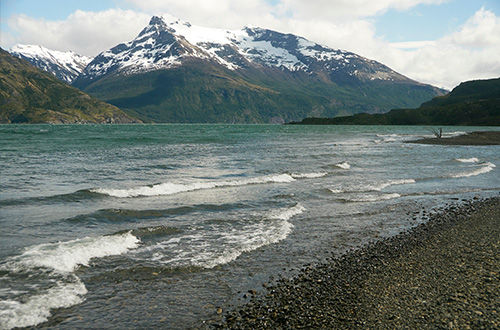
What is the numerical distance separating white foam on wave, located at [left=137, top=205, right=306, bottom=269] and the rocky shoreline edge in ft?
10.3

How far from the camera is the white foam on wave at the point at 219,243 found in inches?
527

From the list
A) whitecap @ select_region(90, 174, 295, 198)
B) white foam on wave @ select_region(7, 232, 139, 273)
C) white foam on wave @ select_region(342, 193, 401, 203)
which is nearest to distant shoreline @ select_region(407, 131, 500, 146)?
white foam on wave @ select_region(342, 193, 401, 203)

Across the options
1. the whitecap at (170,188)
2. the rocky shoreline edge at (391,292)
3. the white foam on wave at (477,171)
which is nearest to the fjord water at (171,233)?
the whitecap at (170,188)

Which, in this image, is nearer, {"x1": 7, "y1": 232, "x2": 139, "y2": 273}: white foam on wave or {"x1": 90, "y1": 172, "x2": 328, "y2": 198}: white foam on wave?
{"x1": 7, "y1": 232, "x2": 139, "y2": 273}: white foam on wave

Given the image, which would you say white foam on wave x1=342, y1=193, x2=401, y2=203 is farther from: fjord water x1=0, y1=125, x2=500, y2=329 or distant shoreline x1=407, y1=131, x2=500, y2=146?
distant shoreline x1=407, y1=131, x2=500, y2=146

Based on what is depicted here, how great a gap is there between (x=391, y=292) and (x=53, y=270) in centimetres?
1075

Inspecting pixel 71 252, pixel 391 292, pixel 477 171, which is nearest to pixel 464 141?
pixel 477 171

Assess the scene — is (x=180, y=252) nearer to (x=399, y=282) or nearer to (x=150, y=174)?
(x=399, y=282)

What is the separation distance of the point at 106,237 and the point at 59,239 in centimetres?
197

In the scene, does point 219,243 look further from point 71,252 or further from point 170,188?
point 170,188

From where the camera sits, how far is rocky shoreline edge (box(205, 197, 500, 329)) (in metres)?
8.73

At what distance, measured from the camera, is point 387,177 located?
35.9 metres

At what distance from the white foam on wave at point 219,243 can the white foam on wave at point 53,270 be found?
156 cm

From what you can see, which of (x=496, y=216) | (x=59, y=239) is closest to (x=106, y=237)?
(x=59, y=239)
